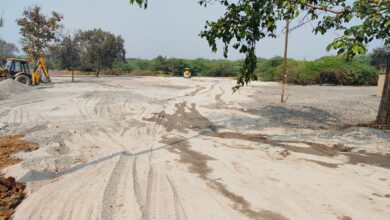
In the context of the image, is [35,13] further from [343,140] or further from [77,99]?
[343,140]

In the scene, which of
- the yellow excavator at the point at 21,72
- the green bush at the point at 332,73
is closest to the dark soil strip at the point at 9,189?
the yellow excavator at the point at 21,72

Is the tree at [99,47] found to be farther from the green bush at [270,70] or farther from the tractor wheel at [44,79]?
the green bush at [270,70]

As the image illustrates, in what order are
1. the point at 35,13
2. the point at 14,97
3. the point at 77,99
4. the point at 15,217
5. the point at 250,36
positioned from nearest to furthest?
the point at 15,217, the point at 250,36, the point at 77,99, the point at 14,97, the point at 35,13

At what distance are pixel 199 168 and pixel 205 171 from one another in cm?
21

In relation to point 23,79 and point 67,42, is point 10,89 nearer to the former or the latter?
point 23,79

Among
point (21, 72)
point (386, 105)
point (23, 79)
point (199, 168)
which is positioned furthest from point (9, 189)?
point (21, 72)

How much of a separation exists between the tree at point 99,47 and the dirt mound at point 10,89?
20974 mm

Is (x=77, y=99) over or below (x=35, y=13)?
below

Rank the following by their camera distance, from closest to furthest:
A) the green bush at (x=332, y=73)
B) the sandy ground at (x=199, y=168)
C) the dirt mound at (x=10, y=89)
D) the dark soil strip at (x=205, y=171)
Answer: the dark soil strip at (x=205, y=171) → the sandy ground at (x=199, y=168) → the dirt mound at (x=10, y=89) → the green bush at (x=332, y=73)

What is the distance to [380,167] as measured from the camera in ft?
20.1

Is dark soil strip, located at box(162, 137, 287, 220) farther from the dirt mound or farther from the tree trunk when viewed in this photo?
the dirt mound

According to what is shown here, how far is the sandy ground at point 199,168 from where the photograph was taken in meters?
4.36

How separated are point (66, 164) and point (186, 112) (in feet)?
25.0

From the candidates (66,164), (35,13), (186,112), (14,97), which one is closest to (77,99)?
(14,97)
